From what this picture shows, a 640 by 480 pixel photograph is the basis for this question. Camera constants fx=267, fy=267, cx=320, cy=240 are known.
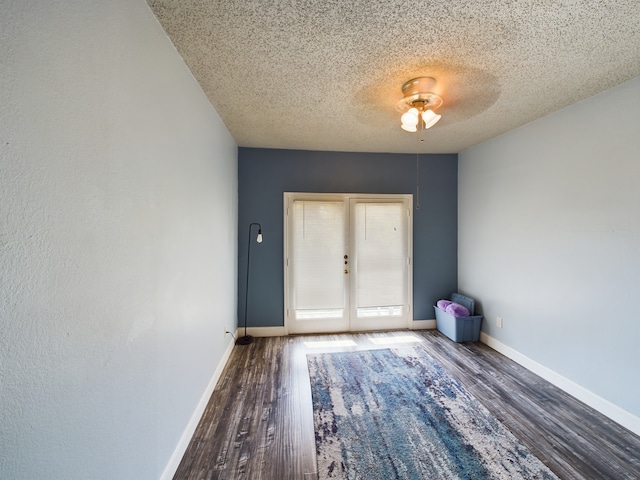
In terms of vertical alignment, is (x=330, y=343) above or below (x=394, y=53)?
below

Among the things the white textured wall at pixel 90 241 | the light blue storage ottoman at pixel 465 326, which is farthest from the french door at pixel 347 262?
the white textured wall at pixel 90 241

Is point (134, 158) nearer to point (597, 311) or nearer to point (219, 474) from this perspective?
point (219, 474)

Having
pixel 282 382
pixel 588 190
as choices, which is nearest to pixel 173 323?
pixel 282 382

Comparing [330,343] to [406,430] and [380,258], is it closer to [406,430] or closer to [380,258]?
[380,258]

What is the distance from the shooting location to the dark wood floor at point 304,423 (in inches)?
65.4

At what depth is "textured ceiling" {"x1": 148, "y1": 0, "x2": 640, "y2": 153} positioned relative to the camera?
4.58 feet

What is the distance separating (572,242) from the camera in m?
2.42

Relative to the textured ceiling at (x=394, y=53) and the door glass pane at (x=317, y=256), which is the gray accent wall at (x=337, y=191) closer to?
the door glass pane at (x=317, y=256)

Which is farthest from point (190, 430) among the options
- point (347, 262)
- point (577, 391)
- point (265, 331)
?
point (577, 391)

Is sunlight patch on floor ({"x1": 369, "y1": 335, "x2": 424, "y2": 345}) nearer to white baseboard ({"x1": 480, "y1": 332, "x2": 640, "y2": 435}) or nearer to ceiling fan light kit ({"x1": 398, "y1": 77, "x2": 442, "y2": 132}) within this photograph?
white baseboard ({"x1": 480, "y1": 332, "x2": 640, "y2": 435})

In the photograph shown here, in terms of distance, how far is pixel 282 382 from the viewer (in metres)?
2.60

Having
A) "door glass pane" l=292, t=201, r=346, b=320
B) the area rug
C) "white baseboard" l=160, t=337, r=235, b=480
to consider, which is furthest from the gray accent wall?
the area rug

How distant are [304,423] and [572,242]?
2.80 metres

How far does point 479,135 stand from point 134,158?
355cm
